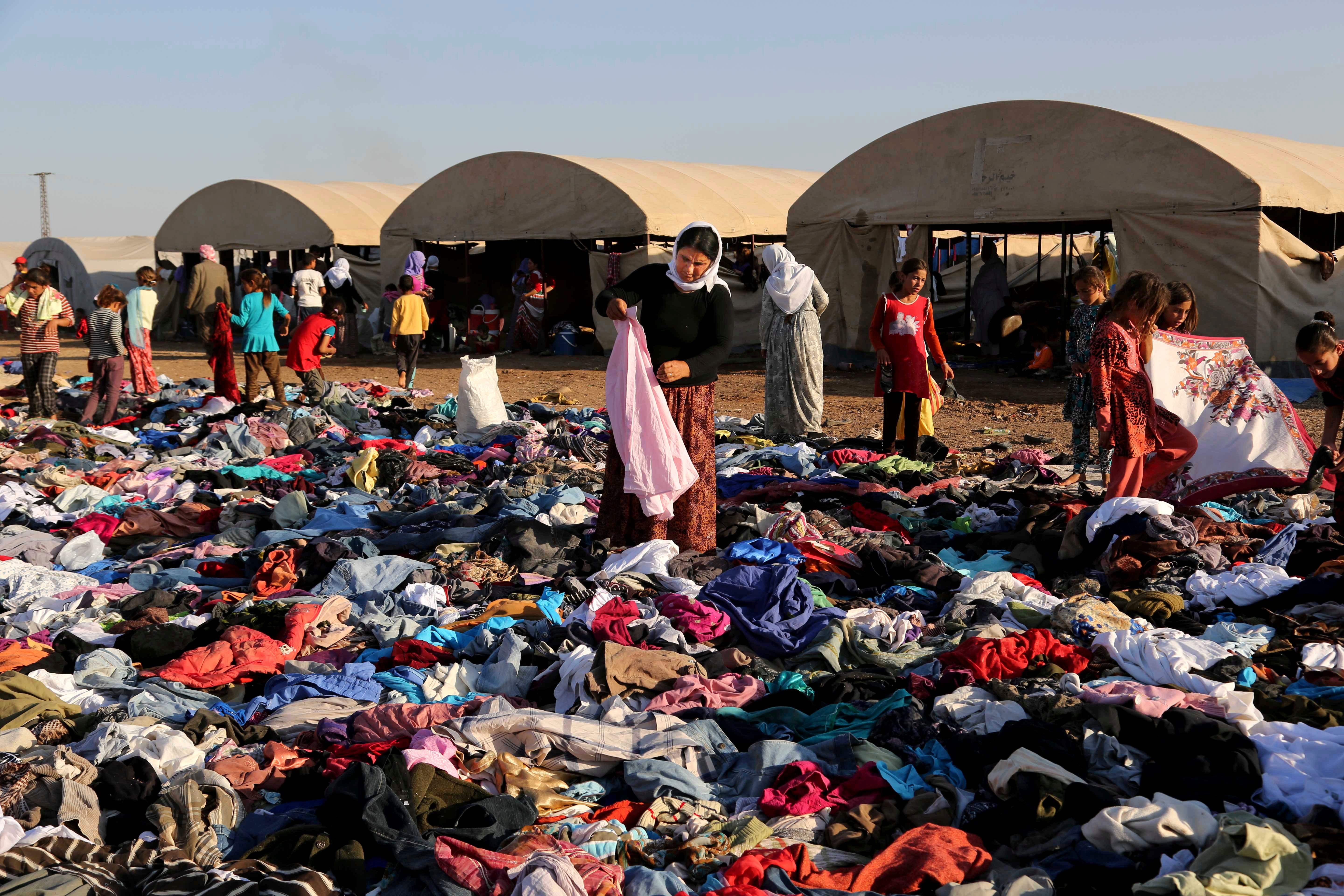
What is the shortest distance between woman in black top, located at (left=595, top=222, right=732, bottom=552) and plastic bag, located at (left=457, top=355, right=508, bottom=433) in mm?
4425

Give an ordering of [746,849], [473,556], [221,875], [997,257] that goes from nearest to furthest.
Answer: [221,875], [746,849], [473,556], [997,257]

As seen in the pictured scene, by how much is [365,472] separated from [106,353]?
4.17m

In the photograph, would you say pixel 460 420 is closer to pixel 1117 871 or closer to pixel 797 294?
pixel 797 294

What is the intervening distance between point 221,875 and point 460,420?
707 centimetres

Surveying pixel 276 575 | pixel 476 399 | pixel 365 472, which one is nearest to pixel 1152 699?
pixel 276 575

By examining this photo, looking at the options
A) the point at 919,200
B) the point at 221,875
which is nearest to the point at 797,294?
the point at 919,200

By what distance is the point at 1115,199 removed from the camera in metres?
12.9

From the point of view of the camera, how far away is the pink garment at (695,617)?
4.53 meters

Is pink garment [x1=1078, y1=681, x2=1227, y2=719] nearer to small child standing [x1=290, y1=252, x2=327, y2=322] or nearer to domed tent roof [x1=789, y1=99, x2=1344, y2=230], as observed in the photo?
domed tent roof [x1=789, y1=99, x2=1344, y2=230]

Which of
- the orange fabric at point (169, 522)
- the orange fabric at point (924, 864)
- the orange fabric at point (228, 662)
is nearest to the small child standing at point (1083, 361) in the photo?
the orange fabric at point (924, 864)

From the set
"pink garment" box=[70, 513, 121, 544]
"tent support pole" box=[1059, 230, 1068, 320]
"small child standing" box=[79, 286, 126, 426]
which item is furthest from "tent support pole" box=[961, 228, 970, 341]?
"pink garment" box=[70, 513, 121, 544]

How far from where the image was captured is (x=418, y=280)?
14125mm

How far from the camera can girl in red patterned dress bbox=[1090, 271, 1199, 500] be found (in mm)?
5492

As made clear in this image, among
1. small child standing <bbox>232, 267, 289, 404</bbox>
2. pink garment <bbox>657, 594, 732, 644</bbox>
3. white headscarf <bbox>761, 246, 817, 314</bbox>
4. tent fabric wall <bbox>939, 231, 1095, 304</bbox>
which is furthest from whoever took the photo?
tent fabric wall <bbox>939, 231, 1095, 304</bbox>
